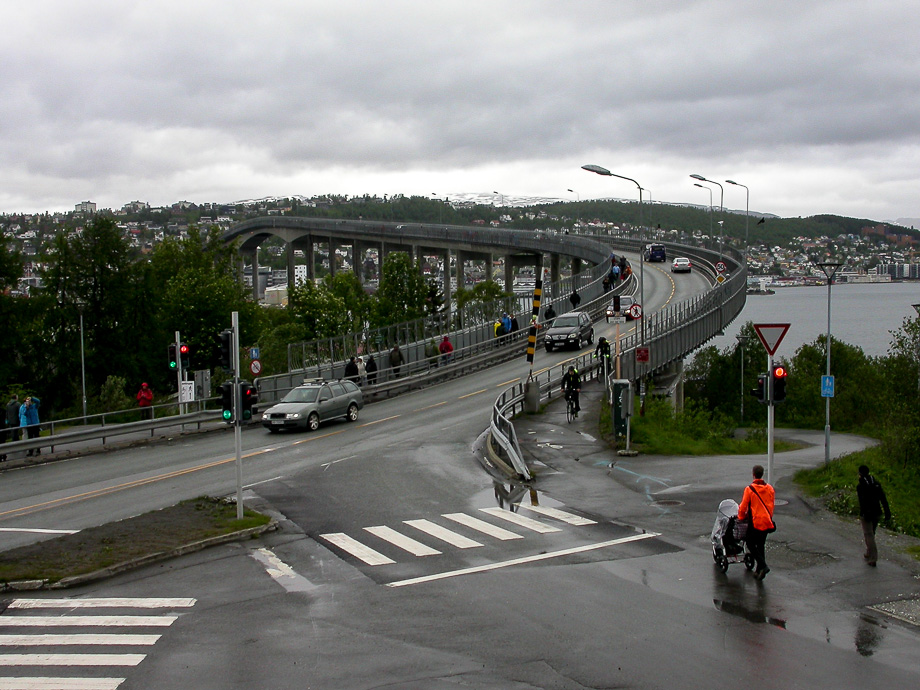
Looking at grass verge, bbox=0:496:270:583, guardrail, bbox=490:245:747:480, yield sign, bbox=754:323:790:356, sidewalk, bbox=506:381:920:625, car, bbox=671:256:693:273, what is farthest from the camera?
car, bbox=671:256:693:273

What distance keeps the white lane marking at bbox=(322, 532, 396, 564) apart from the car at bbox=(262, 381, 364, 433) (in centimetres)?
1458

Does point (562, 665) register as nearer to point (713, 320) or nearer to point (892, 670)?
point (892, 670)

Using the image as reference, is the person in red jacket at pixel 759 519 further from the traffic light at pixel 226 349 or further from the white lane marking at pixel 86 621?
the traffic light at pixel 226 349

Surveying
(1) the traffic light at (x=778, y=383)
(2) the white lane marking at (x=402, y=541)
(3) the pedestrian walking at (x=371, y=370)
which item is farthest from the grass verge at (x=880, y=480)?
(3) the pedestrian walking at (x=371, y=370)

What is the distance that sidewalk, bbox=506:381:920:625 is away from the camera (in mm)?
12961

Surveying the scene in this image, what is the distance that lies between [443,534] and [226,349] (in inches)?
223

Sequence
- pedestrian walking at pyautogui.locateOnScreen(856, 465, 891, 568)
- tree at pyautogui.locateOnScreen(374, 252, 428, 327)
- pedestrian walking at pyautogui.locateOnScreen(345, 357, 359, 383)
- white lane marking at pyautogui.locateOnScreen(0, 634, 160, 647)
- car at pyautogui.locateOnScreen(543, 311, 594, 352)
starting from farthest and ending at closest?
tree at pyautogui.locateOnScreen(374, 252, 428, 327) → car at pyautogui.locateOnScreen(543, 311, 594, 352) → pedestrian walking at pyautogui.locateOnScreen(345, 357, 359, 383) → pedestrian walking at pyautogui.locateOnScreen(856, 465, 891, 568) → white lane marking at pyautogui.locateOnScreen(0, 634, 160, 647)

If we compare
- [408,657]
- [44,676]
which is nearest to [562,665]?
[408,657]

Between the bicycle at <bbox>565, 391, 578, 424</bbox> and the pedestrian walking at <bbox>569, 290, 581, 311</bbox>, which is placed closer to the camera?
the bicycle at <bbox>565, 391, 578, 424</bbox>

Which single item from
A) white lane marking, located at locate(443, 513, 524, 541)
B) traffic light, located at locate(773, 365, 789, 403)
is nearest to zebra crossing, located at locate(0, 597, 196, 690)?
white lane marking, located at locate(443, 513, 524, 541)

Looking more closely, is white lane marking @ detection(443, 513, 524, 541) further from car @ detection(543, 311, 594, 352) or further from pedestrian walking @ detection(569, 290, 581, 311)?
pedestrian walking @ detection(569, 290, 581, 311)

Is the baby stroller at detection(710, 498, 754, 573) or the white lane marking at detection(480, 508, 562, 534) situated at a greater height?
the baby stroller at detection(710, 498, 754, 573)

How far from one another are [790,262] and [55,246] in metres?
138

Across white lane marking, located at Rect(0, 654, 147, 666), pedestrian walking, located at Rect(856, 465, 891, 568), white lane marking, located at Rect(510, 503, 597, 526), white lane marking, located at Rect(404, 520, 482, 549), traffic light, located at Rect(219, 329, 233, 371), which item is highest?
traffic light, located at Rect(219, 329, 233, 371)
